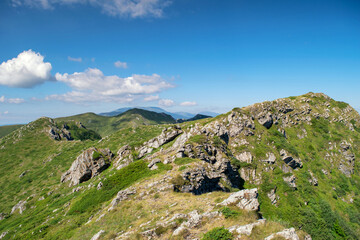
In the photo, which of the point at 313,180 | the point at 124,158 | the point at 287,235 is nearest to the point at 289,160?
the point at 313,180

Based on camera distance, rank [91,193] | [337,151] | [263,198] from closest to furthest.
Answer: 1. [91,193]
2. [263,198]
3. [337,151]

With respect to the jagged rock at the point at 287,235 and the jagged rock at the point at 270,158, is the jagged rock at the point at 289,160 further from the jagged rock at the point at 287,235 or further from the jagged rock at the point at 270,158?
the jagged rock at the point at 287,235

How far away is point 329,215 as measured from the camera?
54375 millimetres

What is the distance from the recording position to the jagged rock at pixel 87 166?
163 ft

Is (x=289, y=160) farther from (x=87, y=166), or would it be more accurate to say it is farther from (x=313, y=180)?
(x=87, y=166)

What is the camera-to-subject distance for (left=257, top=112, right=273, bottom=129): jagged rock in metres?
81.9

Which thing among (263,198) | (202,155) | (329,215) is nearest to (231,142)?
(263,198)

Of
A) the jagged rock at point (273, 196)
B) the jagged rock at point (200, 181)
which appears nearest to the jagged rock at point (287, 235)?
the jagged rock at point (200, 181)

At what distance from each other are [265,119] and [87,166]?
82317 millimetres

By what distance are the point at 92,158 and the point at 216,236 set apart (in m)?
50.0

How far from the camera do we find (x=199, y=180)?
3350cm

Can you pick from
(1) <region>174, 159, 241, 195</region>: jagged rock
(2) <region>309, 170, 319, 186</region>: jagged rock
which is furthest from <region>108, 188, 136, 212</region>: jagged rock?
(2) <region>309, 170, 319, 186</region>: jagged rock

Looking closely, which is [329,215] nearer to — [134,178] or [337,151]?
[337,151]

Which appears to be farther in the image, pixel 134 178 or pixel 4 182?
pixel 4 182
